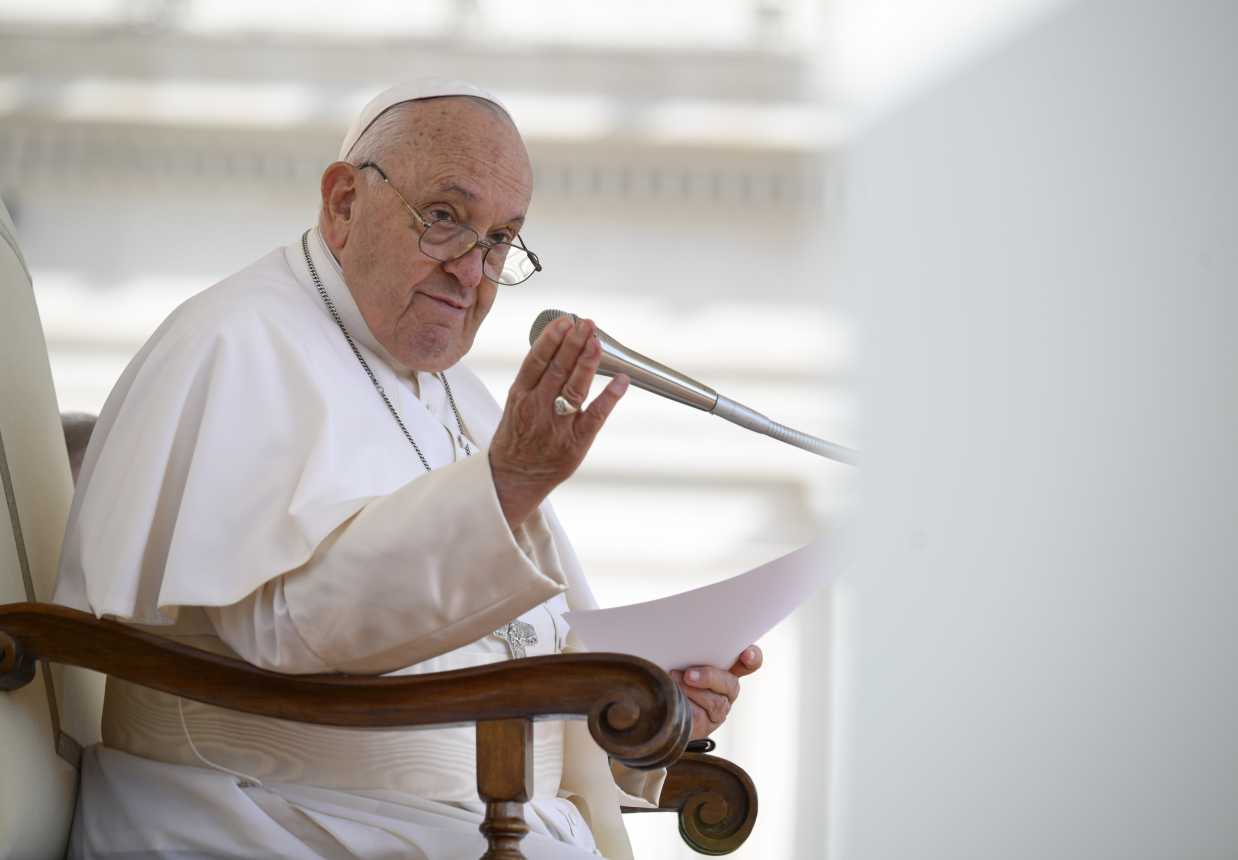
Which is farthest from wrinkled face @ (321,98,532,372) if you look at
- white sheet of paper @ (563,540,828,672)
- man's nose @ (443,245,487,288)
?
white sheet of paper @ (563,540,828,672)

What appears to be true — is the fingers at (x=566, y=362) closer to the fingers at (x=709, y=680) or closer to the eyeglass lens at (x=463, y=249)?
the fingers at (x=709, y=680)

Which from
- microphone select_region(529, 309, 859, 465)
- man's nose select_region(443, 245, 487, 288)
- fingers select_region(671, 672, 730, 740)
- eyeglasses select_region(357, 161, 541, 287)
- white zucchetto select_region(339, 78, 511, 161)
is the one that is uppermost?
white zucchetto select_region(339, 78, 511, 161)

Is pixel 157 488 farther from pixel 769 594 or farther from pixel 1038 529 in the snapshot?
pixel 1038 529

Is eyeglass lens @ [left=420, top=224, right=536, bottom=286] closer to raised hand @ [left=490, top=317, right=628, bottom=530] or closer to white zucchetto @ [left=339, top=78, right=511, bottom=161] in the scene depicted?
white zucchetto @ [left=339, top=78, right=511, bottom=161]

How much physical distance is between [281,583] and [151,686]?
7.2 inches

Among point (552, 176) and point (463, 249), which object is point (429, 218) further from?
point (552, 176)

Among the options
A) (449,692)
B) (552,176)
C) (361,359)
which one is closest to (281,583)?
(449,692)

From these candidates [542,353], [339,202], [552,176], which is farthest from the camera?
[552,176]

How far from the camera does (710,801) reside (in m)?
2.08

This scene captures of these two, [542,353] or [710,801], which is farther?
[710,801]

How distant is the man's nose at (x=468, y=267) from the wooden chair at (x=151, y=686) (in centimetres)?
63

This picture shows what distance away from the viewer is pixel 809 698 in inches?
170

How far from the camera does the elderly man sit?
144 cm

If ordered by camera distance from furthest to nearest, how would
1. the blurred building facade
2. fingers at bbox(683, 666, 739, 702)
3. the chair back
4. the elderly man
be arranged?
the blurred building facade
fingers at bbox(683, 666, 739, 702)
the chair back
the elderly man
